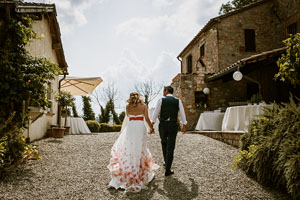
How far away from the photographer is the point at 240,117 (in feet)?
25.8

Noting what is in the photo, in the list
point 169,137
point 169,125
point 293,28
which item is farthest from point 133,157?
point 293,28

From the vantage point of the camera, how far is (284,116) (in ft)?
12.8

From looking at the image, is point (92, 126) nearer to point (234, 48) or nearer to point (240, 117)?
point (234, 48)

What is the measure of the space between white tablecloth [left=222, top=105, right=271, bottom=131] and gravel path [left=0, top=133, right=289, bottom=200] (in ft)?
5.25

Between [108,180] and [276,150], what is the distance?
2.87 m

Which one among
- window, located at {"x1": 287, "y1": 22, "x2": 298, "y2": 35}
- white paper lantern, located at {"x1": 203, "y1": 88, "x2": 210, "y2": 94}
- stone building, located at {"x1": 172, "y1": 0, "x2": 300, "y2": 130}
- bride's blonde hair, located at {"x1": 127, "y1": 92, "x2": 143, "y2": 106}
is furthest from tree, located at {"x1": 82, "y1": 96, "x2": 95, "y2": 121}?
bride's blonde hair, located at {"x1": 127, "y1": 92, "x2": 143, "y2": 106}

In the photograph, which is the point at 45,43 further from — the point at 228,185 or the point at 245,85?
the point at 245,85

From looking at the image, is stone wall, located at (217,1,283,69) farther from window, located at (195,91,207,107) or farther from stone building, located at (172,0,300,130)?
window, located at (195,91,207,107)

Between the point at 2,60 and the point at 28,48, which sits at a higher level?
the point at 28,48

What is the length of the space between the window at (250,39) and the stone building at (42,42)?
9.99m

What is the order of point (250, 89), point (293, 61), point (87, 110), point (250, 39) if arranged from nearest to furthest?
point (293, 61) → point (250, 89) → point (250, 39) → point (87, 110)

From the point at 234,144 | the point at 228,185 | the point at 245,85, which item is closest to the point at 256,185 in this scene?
the point at 228,185

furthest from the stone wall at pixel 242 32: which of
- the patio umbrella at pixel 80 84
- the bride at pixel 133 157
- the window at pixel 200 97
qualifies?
the bride at pixel 133 157

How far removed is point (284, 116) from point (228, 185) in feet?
4.84
